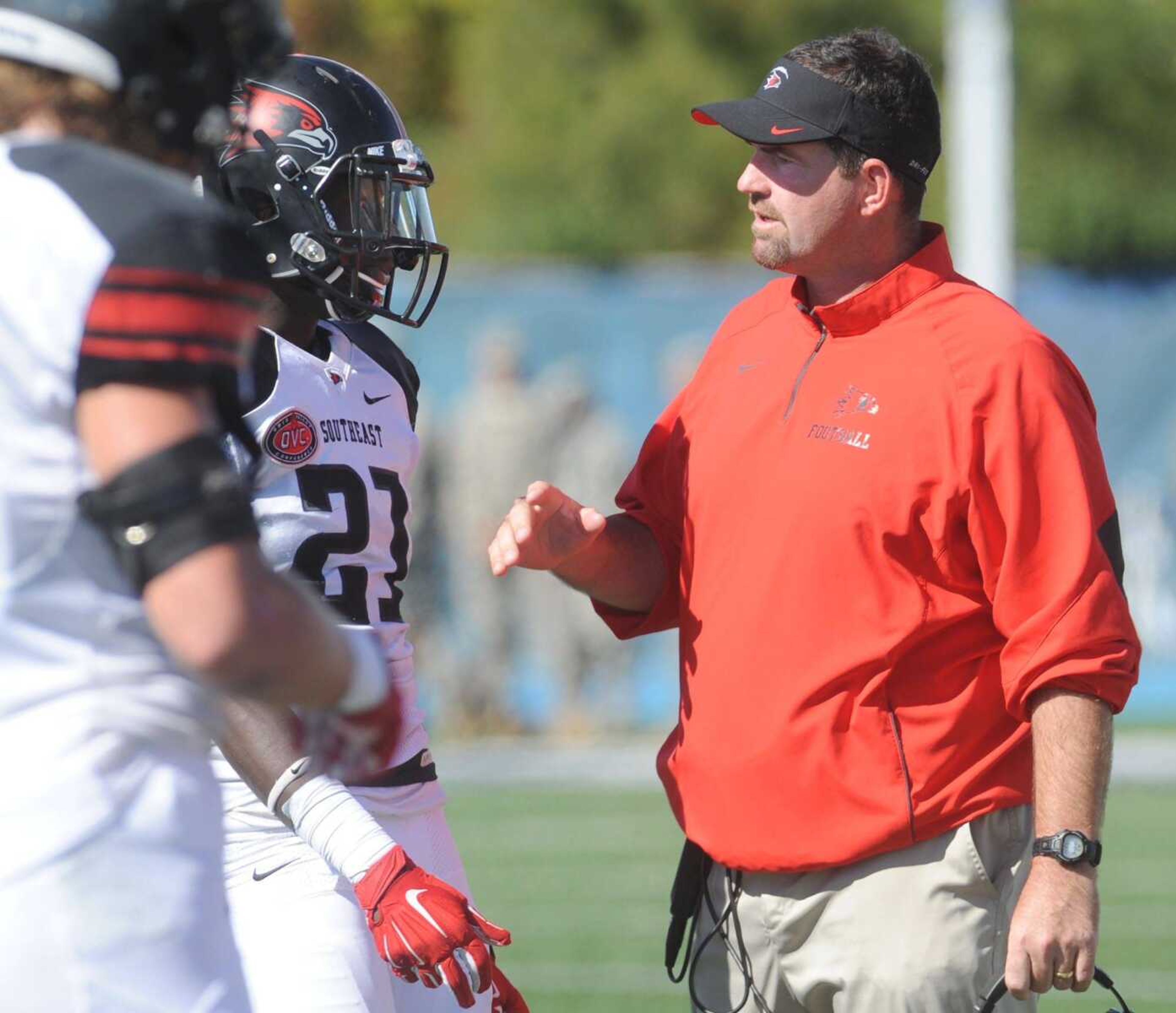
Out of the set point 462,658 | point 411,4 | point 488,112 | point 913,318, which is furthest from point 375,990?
point 411,4

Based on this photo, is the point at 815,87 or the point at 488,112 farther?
the point at 488,112

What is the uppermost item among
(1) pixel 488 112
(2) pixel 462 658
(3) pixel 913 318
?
(3) pixel 913 318

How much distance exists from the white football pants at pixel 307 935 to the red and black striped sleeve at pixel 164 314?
1.13 meters

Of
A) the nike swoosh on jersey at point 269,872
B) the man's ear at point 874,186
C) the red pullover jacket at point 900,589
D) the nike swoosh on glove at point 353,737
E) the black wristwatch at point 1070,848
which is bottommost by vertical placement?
the black wristwatch at point 1070,848

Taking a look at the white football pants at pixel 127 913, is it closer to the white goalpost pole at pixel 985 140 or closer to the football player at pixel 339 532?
the football player at pixel 339 532

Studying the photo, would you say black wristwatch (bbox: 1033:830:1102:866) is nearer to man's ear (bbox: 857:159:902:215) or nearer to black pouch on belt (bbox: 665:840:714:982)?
black pouch on belt (bbox: 665:840:714:982)

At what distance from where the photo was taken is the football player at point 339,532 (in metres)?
2.66

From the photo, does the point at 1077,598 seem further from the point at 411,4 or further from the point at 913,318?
the point at 411,4

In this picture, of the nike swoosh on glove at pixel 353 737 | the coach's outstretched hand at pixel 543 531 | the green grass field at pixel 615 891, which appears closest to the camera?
the nike swoosh on glove at pixel 353 737

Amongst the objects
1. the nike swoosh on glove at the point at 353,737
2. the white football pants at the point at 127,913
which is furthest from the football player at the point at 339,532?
the white football pants at the point at 127,913

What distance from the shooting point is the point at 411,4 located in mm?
24656

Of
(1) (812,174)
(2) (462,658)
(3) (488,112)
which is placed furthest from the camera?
(3) (488,112)

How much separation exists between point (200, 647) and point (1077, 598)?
162 centimetres

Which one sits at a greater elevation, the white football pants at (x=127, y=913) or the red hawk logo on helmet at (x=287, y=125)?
the red hawk logo on helmet at (x=287, y=125)
